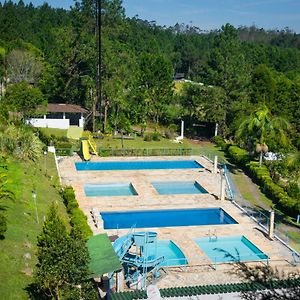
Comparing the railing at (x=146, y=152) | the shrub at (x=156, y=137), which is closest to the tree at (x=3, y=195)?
the railing at (x=146, y=152)

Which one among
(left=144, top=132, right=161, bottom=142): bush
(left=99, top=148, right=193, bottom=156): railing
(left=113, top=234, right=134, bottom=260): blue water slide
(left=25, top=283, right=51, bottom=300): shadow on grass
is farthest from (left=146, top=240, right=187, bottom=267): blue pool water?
(left=144, top=132, right=161, bottom=142): bush

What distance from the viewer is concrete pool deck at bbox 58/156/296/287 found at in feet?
57.4

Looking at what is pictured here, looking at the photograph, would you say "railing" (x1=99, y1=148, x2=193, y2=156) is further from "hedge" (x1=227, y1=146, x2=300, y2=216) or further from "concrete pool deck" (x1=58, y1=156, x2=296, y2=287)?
"hedge" (x1=227, y1=146, x2=300, y2=216)

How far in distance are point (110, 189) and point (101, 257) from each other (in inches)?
579

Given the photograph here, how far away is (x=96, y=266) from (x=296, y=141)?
24.9m

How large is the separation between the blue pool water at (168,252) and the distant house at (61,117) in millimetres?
24728

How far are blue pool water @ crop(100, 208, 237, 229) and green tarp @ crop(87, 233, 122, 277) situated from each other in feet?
Answer: 23.9

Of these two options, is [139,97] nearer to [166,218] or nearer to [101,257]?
[166,218]

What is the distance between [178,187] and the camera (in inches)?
1162

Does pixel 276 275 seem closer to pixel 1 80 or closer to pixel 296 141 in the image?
pixel 296 141

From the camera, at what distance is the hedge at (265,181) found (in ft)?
79.1

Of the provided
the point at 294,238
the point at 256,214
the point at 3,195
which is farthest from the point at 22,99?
the point at 294,238

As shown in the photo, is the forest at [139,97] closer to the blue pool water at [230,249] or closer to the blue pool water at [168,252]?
the blue pool water at [230,249]

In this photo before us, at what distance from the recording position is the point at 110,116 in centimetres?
4350
